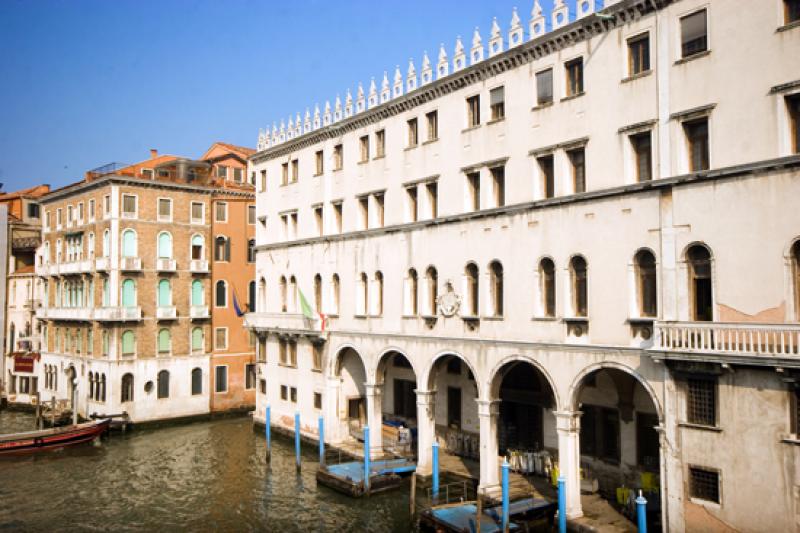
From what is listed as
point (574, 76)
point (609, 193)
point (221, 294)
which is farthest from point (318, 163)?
point (609, 193)

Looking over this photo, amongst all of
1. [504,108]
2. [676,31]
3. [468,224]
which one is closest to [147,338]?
[468,224]

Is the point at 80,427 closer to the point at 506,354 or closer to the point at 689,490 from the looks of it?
the point at 506,354

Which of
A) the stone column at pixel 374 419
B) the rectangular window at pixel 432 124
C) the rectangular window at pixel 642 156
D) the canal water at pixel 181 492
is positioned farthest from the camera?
the stone column at pixel 374 419

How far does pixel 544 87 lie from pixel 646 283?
7232mm

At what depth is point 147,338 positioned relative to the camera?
40594mm

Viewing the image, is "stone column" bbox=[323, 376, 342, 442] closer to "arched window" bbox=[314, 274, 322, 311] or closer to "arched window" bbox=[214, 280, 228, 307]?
"arched window" bbox=[314, 274, 322, 311]

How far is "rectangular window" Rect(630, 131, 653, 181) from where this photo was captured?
19578 mm

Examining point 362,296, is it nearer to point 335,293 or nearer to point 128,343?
point 335,293

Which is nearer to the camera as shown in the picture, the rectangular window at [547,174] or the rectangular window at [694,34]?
the rectangular window at [694,34]

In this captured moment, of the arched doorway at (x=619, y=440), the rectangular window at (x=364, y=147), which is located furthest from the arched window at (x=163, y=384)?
the arched doorway at (x=619, y=440)

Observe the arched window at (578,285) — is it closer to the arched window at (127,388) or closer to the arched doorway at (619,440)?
the arched doorway at (619,440)

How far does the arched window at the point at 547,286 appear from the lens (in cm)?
2202

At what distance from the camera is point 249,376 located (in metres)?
44.5

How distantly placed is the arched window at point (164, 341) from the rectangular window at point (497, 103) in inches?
1004
